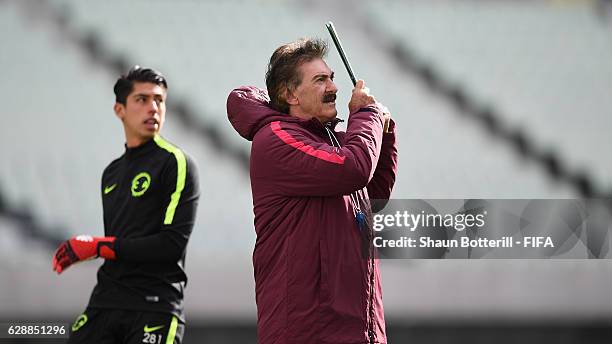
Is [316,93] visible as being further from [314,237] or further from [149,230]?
[149,230]

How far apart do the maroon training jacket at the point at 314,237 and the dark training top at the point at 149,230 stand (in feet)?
2.84

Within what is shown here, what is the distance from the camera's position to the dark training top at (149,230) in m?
3.07

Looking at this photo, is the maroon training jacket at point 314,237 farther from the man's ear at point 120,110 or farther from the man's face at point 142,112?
the man's ear at point 120,110

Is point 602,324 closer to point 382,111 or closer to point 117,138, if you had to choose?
point 117,138

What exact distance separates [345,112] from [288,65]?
4.74 m

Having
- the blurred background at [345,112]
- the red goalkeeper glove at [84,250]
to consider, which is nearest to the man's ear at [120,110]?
Result: the red goalkeeper glove at [84,250]

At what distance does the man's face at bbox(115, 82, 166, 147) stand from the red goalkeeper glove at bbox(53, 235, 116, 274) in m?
0.41

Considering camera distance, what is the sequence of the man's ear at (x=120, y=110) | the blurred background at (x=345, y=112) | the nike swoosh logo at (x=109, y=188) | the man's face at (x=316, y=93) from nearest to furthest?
the man's face at (x=316, y=93) → the nike swoosh logo at (x=109, y=188) → the man's ear at (x=120, y=110) → the blurred background at (x=345, y=112)

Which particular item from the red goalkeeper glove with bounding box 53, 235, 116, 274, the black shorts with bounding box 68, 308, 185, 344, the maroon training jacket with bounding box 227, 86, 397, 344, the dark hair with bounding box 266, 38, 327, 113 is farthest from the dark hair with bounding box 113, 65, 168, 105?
the maroon training jacket with bounding box 227, 86, 397, 344

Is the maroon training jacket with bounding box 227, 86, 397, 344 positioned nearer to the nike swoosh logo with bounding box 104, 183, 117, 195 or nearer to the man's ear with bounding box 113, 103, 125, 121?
the nike swoosh logo with bounding box 104, 183, 117, 195

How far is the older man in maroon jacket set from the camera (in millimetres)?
2158

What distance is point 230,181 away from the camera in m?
7.99

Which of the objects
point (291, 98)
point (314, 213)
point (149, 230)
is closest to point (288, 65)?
point (291, 98)

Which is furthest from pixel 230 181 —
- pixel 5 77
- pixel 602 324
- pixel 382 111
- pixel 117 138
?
pixel 382 111
